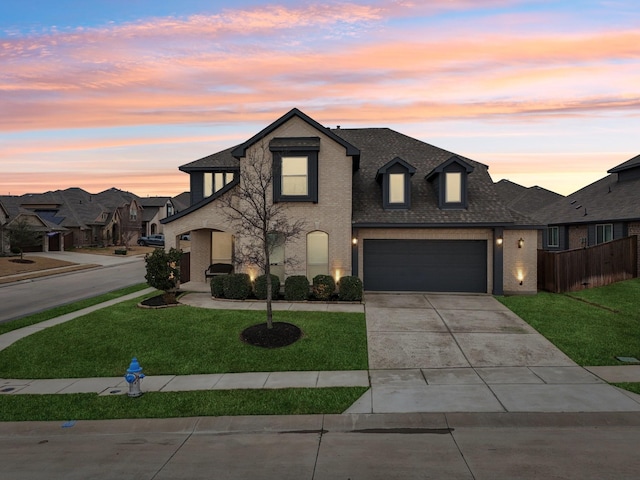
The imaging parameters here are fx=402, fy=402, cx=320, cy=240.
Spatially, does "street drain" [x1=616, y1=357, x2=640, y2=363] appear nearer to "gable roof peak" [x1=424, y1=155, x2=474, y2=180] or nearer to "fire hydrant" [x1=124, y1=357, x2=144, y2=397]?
"gable roof peak" [x1=424, y1=155, x2=474, y2=180]

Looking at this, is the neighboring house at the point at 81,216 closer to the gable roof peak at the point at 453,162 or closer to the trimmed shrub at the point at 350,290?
the trimmed shrub at the point at 350,290

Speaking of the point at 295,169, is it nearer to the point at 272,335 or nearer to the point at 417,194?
the point at 417,194

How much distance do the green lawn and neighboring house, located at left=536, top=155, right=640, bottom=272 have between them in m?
5.53

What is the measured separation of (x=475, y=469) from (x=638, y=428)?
3786 millimetres

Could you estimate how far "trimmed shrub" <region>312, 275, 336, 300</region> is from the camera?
1786cm

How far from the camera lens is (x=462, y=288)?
787 inches

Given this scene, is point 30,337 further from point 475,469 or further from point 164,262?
point 475,469

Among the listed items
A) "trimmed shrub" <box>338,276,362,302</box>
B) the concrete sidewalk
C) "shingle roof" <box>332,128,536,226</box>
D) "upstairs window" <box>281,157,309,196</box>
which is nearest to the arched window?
"shingle roof" <box>332,128,536,226</box>

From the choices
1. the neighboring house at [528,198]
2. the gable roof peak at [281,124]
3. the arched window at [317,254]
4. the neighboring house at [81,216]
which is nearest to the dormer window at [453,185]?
the gable roof peak at [281,124]

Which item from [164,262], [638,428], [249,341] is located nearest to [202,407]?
[249,341]

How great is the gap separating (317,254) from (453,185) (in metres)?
7.73

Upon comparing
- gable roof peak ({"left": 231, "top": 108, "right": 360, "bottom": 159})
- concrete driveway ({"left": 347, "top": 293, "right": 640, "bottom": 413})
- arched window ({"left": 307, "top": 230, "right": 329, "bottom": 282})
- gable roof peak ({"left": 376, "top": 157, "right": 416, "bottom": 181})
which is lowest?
concrete driveway ({"left": 347, "top": 293, "right": 640, "bottom": 413})

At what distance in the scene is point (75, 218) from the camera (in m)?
53.9

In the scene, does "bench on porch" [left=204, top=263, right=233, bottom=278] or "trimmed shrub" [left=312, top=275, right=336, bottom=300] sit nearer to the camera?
"trimmed shrub" [left=312, top=275, right=336, bottom=300]
